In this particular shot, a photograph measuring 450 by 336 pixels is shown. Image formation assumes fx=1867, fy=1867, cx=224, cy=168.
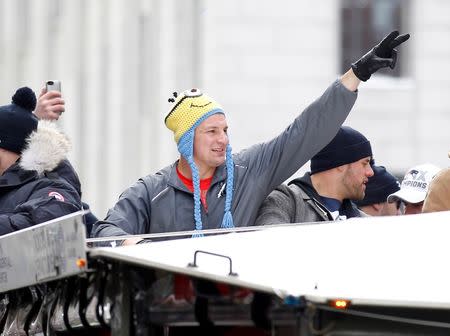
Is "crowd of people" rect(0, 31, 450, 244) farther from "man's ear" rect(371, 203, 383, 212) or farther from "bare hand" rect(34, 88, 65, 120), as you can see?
"man's ear" rect(371, 203, 383, 212)

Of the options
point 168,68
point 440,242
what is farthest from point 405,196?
point 168,68

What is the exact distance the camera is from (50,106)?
8984 millimetres

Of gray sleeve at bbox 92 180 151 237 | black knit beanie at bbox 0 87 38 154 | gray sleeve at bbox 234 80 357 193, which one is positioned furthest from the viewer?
black knit beanie at bbox 0 87 38 154

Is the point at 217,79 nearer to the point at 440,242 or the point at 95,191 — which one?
the point at 95,191

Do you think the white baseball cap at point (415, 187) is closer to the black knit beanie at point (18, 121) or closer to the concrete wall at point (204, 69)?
the black knit beanie at point (18, 121)

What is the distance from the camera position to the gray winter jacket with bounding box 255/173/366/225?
306 inches

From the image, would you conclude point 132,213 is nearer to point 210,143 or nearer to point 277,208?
point 210,143

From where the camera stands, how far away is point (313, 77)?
2383 centimetres

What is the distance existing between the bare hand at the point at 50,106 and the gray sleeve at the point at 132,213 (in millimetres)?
1272

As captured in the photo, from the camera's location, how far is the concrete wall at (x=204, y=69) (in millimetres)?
22922

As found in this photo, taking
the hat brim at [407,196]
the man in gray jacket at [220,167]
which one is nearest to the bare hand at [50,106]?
the man in gray jacket at [220,167]

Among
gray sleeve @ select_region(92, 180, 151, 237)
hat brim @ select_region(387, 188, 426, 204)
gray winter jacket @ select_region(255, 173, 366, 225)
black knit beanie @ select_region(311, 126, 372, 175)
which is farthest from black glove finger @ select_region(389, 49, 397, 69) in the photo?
hat brim @ select_region(387, 188, 426, 204)

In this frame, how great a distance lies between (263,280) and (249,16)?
59.2 ft

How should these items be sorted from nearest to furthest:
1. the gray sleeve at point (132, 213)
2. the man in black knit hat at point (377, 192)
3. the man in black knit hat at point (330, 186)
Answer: the gray sleeve at point (132, 213), the man in black knit hat at point (330, 186), the man in black knit hat at point (377, 192)
